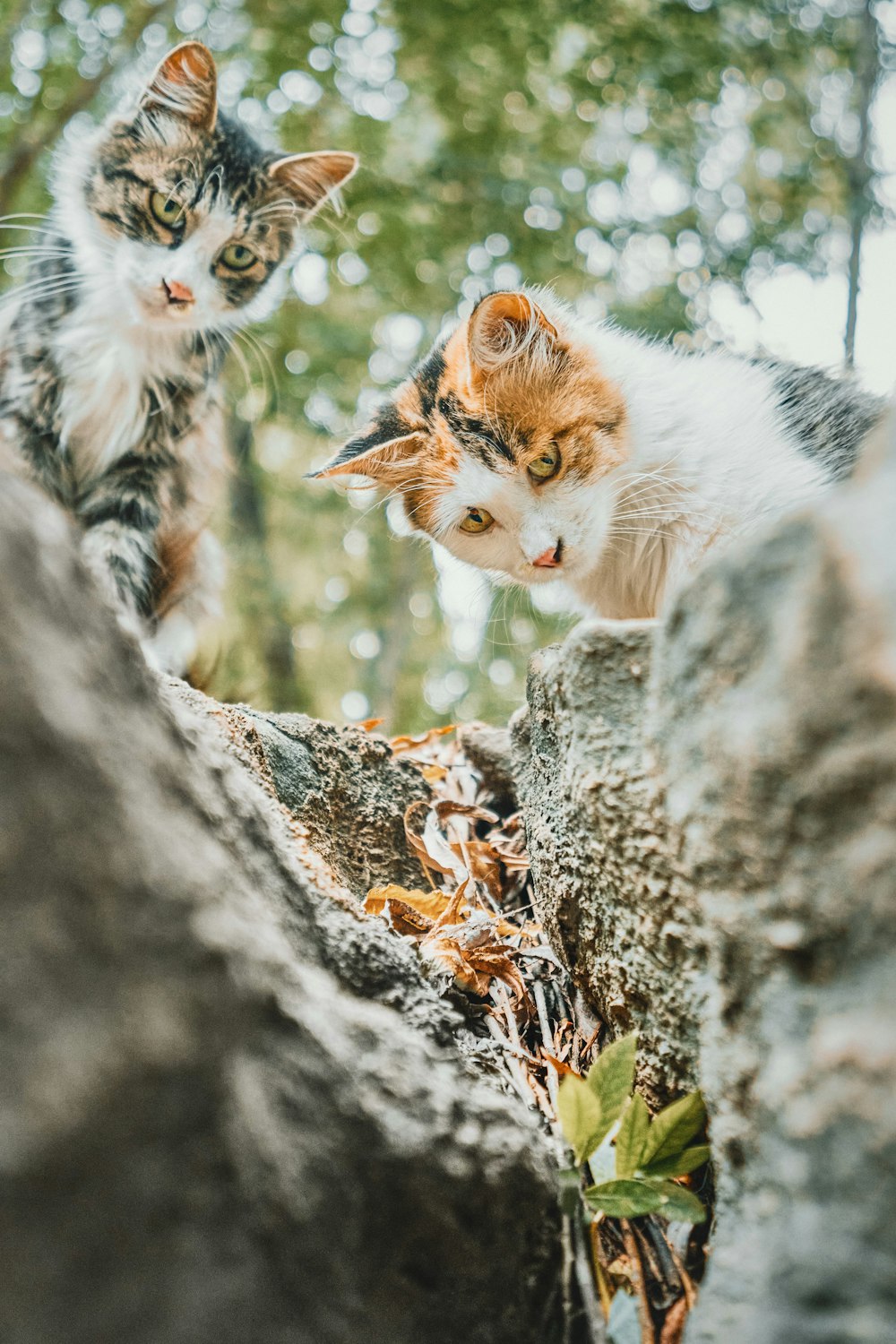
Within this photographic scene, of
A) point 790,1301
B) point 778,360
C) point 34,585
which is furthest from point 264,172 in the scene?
point 790,1301

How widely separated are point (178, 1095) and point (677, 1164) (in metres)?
0.67

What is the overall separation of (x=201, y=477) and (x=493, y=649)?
163 inches

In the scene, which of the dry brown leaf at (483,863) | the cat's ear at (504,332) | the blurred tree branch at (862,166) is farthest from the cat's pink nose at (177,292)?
the blurred tree branch at (862,166)

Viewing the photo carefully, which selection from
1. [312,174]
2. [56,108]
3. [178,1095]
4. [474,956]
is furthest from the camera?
[56,108]

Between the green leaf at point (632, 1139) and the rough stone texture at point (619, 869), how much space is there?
0.13 m

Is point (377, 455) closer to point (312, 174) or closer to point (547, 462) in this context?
point (547, 462)

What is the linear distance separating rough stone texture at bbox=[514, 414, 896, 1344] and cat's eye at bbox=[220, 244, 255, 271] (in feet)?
8.39

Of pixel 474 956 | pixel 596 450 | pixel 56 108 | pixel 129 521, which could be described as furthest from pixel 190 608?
pixel 56 108

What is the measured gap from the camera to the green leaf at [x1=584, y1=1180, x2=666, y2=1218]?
109cm

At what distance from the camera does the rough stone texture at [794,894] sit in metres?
0.77

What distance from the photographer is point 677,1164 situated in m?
1.13

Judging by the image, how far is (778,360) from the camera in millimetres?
2873

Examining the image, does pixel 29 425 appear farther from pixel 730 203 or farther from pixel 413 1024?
pixel 730 203

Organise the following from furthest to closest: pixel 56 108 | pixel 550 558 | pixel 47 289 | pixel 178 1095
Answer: pixel 56 108
pixel 47 289
pixel 550 558
pixel 178 1095
